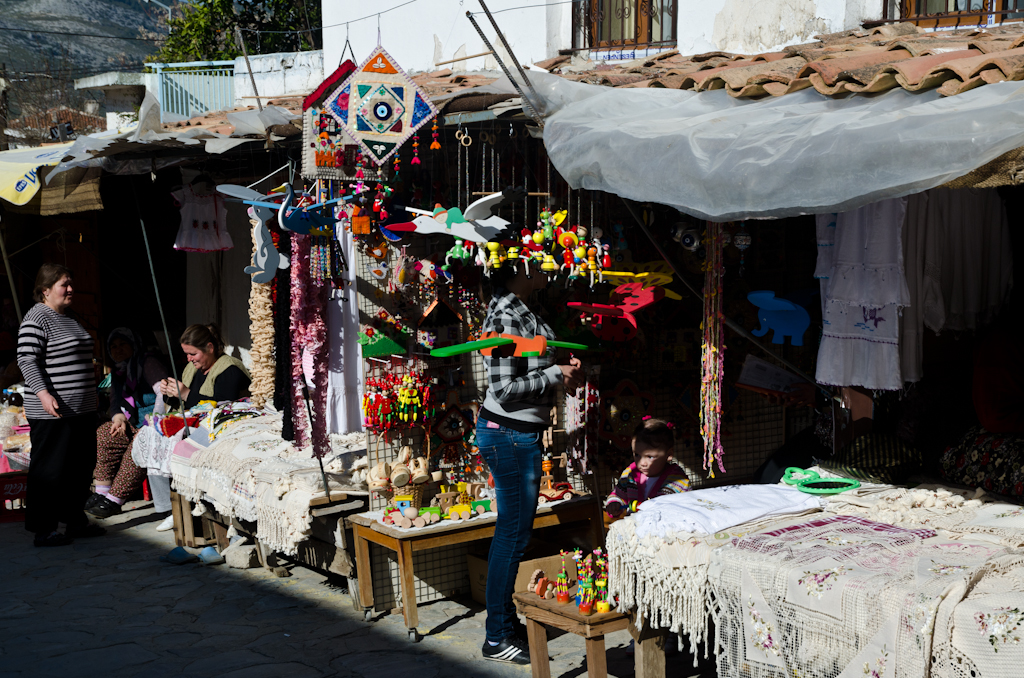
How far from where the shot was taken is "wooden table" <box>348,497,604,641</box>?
4582mm

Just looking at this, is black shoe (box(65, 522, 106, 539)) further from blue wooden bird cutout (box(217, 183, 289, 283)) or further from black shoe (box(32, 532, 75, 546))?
blue wooden bird cutout (box(217, 183, 289, 283))

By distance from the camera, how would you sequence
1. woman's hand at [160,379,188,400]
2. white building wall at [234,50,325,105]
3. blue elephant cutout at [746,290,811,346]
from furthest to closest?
white building wall at [234,50,325,105] → woman's hand at [160,379,188,400] → blue elephant cutout at [746,290,811,346]

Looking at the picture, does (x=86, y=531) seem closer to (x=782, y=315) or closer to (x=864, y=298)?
(x=782, y=315)

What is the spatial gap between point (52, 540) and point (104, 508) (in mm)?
732

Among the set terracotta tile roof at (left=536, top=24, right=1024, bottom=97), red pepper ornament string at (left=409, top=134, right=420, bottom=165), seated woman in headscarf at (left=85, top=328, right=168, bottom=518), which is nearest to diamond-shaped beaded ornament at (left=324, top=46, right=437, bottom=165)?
red pepper ornament string at (left=409, top=134, right=420, bottom=165)

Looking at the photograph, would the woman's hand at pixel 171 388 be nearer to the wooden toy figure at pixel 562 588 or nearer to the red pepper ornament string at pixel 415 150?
the red pepper ornament string at pixel 415 150

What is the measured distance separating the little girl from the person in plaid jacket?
416 mm

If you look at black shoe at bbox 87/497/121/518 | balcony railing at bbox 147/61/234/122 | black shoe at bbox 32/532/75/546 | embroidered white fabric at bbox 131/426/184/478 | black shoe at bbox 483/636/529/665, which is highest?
balcony railing at bbox 147/61/234/122

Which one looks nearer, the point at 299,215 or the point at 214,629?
the point at 299,215

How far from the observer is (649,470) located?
4.45 m

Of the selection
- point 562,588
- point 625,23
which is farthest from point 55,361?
point 625,23

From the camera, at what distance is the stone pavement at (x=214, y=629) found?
4.30m

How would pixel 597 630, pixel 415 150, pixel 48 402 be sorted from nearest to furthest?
pixel 597 630, pixel 415 150, pixel 48 402

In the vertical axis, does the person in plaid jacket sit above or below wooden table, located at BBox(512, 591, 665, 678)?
above
